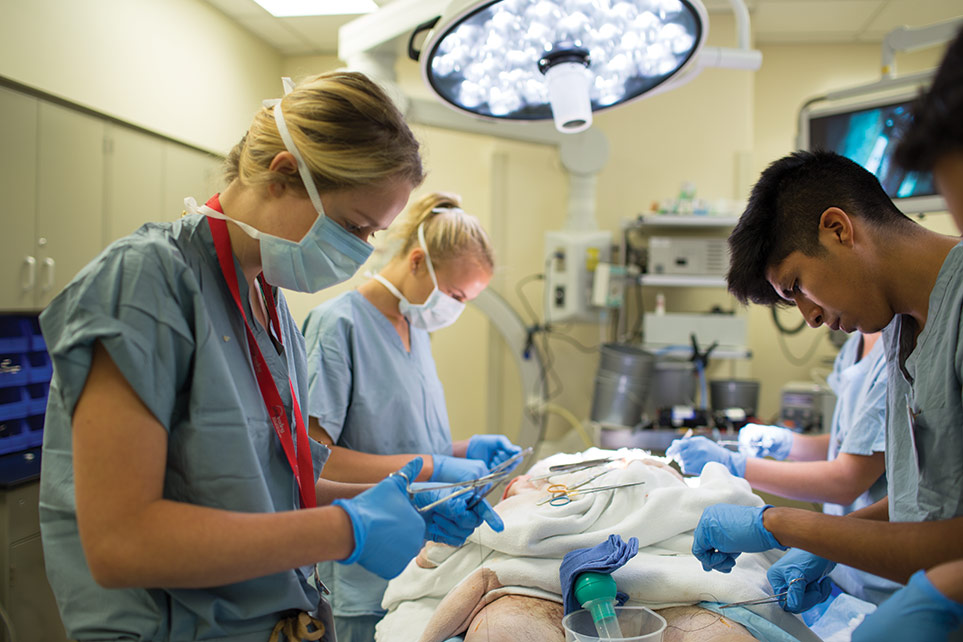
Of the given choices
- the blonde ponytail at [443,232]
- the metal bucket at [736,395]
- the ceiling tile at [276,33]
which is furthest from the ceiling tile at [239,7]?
the metal bucket at [736,395]

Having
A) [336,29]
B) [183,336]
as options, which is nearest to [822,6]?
[336,29]

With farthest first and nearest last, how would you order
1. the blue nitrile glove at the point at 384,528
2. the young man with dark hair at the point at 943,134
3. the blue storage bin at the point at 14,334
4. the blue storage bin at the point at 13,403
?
the blue storage bin at the point at 14,334, the blue storage bin at the point at 13,403, the blue nitrile glove at the point at 384,528, the young man with dark hair at the point at 943,134

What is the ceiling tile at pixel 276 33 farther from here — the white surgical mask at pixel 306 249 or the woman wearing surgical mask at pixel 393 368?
the white surgical mask at pixel 306 249

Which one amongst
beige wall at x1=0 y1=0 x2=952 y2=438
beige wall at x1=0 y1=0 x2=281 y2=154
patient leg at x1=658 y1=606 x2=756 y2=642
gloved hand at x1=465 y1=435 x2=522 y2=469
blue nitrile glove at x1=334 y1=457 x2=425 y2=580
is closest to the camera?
blue nitrile glove at x1=334 y1=457 x2=425 y2=580

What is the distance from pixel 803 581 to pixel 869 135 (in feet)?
6.32

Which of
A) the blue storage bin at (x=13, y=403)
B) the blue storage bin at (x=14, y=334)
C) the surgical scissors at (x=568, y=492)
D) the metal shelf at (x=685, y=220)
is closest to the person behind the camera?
the surgical scissors at (x=568, y=492)

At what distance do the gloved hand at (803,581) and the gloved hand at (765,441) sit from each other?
67 cm

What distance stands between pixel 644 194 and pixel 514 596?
10.3 ft

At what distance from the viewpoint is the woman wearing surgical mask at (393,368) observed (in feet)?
5.19

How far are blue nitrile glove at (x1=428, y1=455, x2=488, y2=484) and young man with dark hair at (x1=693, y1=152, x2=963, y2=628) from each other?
588 mm

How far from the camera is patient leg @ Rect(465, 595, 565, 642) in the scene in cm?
110

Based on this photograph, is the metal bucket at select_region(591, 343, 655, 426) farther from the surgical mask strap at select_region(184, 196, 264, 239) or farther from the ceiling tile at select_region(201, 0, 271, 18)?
the surgical mask strap at select_region(184, 196, 264, 239)

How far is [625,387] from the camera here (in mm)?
2945

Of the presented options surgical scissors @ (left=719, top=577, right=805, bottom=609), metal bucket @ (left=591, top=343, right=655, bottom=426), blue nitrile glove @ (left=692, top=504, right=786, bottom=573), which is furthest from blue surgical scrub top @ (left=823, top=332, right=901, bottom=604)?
metal bucket @ (left=591, top=343, right=655, bottom=426)
